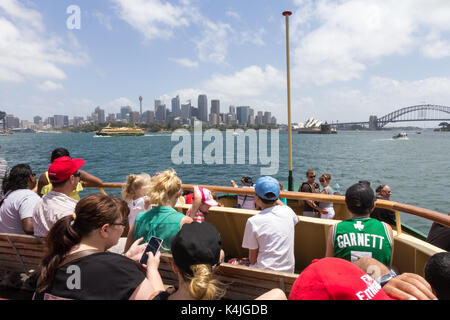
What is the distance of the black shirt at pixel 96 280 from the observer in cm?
158

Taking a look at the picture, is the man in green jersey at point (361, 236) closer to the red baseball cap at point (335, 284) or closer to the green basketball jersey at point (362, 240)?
the green basketball jersey at point (362, 240)

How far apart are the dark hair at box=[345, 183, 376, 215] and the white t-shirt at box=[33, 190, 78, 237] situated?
8.93ft

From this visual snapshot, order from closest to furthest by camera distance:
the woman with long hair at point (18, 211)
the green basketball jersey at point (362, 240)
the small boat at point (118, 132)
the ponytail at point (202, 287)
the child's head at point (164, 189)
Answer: the ponytail at point (202, 287) < the green basketball jersey at point (362, 240) < the child's head at point (164, 189) < the woman with long hair at point (18, 211) < the small boat at point (118, 132)

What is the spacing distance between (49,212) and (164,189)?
1206 mm

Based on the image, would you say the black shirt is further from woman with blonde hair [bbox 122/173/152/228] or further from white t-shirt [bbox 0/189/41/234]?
woman with blonde hair [bbox 122/173/152/228]

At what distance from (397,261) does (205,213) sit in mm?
2333

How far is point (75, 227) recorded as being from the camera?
181 centimetres

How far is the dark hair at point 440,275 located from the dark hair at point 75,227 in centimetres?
186

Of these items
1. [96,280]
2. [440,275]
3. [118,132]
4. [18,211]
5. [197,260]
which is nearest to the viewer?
[440,275]

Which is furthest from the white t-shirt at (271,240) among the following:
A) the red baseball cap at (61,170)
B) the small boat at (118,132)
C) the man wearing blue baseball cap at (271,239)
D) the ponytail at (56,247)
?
the small boat at (118,132)

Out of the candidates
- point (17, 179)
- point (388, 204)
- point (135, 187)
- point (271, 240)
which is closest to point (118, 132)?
point (17, 179)

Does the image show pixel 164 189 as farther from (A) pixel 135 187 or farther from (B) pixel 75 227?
(A) pixel 135 187
